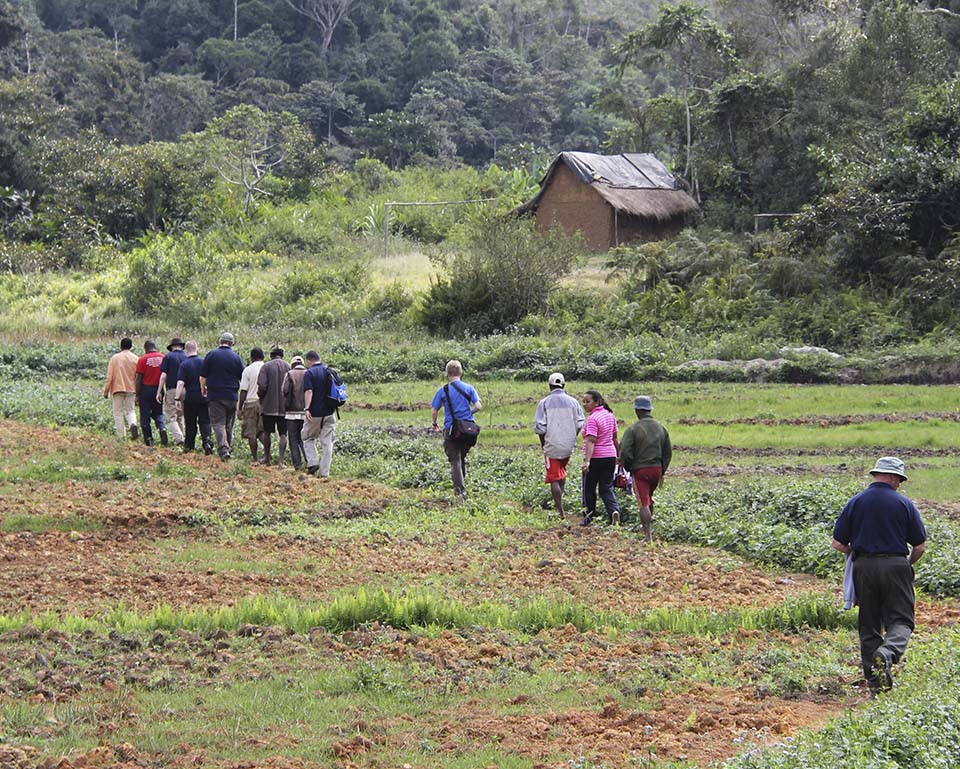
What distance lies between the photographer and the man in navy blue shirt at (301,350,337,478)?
1917 centimetres

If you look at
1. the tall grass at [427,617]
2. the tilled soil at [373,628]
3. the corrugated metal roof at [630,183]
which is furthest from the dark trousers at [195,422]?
the corrugated metal roof at [630,183]

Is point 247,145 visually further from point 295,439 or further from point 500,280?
point 295,439

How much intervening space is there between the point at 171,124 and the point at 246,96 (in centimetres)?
690

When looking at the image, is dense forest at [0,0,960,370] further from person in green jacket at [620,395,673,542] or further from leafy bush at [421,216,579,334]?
person in green jacket at [620,395,673,542]

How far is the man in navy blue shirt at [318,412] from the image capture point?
62.9ft

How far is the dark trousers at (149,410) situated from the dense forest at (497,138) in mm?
19005

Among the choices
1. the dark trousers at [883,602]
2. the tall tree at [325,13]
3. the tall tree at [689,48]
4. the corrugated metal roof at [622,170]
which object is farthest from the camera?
the tall tree at [325,13]

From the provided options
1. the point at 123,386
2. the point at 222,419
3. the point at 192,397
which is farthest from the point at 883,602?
the point at 123,386

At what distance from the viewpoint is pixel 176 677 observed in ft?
31.0

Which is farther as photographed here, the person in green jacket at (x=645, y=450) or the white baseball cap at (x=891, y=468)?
the person in green jacket at (x=645, y=450)

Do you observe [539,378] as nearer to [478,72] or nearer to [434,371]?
[434,371]

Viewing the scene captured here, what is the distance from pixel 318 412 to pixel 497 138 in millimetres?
79937

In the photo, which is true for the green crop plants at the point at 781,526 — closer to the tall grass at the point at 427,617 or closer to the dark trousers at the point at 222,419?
the tall grass at the point at 427,617

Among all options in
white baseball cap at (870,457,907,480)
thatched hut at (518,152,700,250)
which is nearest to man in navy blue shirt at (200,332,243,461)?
white baseball cap at (870,457,907,480)
